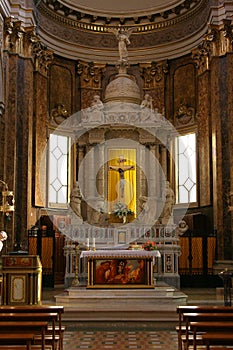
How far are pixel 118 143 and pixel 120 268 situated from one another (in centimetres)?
668

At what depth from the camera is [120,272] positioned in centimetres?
1345

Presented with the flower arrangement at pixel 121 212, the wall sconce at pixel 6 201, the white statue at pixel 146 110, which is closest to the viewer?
the wall sconce at pixel 6 201

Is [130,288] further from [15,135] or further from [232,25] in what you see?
[232,25]

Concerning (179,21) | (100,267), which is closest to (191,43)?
(179,21)

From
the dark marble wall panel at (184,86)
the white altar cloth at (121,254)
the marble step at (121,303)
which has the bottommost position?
the marble step at (121,303)

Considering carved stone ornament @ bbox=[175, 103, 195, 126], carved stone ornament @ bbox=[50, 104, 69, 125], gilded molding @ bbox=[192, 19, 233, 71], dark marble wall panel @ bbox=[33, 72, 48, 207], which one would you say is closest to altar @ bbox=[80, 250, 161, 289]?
dark marble wall panel @ bbox=[33, 72, 48, 207]

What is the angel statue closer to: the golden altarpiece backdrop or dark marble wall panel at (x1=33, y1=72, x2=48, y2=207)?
the golden altarpiece backdrop

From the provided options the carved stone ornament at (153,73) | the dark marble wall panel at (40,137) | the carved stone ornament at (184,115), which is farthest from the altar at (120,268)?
the carved stone ornament at (153,73)

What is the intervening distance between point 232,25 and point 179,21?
4.62 metres

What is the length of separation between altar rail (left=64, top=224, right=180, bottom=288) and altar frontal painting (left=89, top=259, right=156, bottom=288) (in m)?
1.89

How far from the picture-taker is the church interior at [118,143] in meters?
15.8

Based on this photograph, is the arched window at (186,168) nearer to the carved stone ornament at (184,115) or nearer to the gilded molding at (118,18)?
the carved stone ornament at (184,115)

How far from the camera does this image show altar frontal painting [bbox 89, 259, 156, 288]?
1339 centimetres

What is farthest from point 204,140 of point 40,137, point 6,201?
point 6,201
